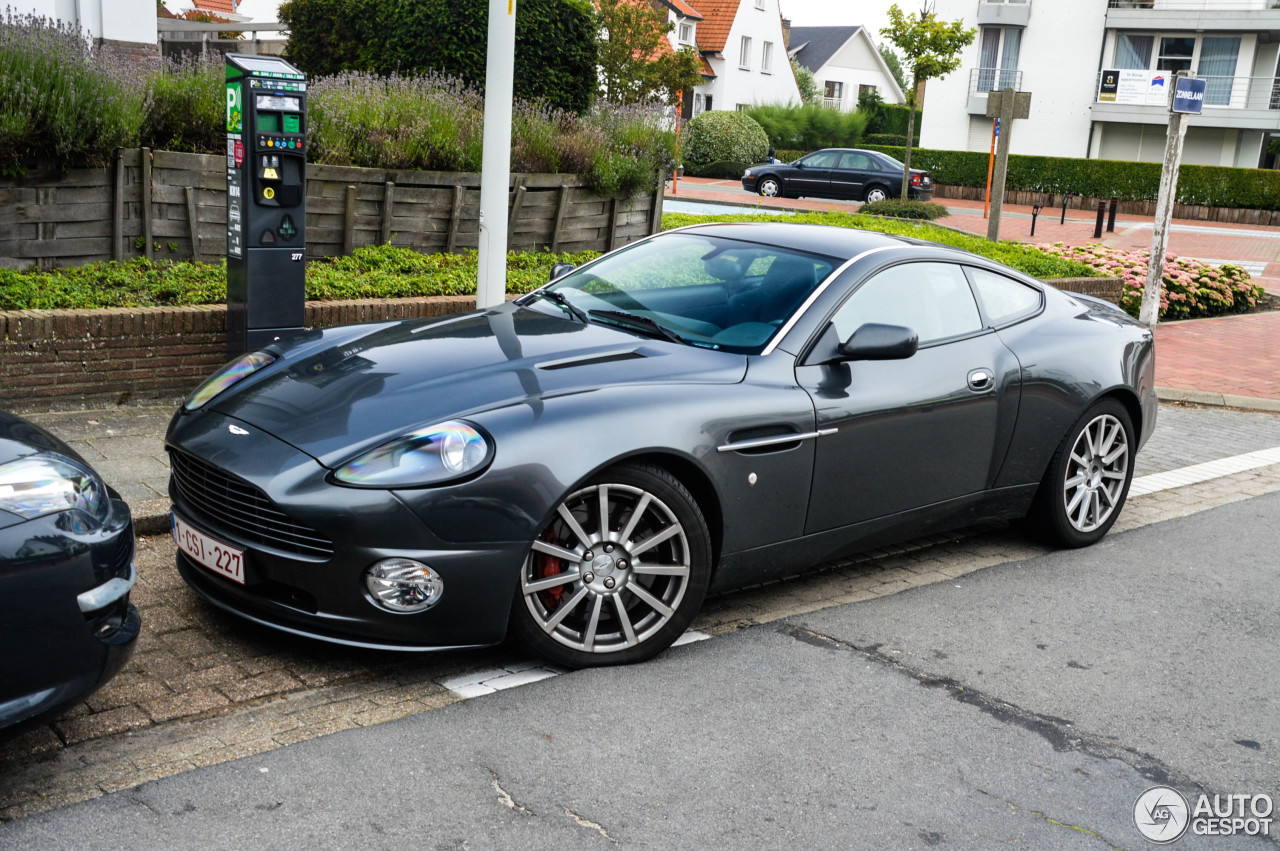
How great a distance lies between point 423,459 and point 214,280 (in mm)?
4629

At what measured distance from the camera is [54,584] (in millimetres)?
2893

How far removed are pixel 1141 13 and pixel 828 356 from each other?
146 feet

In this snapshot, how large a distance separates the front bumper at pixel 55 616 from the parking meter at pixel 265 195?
334 centimetres

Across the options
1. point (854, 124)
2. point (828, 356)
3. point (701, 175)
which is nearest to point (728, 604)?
point (828, 356)

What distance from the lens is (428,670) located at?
3.95m

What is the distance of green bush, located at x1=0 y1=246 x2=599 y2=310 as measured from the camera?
271 inches

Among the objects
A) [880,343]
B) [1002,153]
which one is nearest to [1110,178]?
[1002,153]

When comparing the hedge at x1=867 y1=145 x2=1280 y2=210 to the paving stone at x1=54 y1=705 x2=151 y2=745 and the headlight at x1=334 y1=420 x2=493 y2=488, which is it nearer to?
the headlight at x1=334 y1=420 x2=493 y2=488

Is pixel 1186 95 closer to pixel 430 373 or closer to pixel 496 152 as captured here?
pixel 496 152

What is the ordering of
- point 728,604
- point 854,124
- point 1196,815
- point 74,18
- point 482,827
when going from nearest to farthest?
1. point 482,827
2. point 1196,815
3. point 728,604
4. point 74,18
5. point 854,124

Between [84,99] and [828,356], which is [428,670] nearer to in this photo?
[828,356]

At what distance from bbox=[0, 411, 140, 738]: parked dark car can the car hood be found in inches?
28.8

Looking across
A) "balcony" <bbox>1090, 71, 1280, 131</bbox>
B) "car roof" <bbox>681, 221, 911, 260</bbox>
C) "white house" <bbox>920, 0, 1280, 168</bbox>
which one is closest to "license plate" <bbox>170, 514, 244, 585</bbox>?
"car roof" <bbox>681, 221, 911, 260</bbox>

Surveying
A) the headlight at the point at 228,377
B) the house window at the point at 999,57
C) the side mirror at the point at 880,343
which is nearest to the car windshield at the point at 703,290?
the side mirror at the point at 880,343
